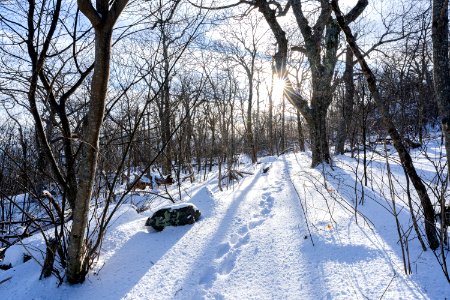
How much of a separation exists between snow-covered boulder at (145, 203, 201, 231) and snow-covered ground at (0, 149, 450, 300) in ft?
0.28

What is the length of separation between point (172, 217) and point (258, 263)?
1.24m

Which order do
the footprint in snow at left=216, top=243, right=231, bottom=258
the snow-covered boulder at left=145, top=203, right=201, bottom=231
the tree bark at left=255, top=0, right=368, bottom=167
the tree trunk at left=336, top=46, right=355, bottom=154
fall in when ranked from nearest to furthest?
1. the footprint in snow at left=216, top=243, right=231, bottom=258
2. the snow-covered boulder at left=145, top=203, right=201, bottom=231
3. the tree bark at left=255, top=0, right=368, bottom=167
4. the tree trunk at left=336, top=46, right=355, bottom=154

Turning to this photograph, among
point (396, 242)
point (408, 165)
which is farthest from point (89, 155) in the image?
point (396, 242)

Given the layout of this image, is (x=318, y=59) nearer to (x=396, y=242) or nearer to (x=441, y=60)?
(x=441, y=60)

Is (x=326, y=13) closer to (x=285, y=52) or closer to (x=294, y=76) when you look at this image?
(x=285, y=52)

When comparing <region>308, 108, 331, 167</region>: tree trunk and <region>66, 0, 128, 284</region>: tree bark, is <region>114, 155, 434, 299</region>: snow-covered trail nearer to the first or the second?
<region>66, 0, 128, 284</region>: tree bark

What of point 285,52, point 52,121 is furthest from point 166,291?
point 285,52

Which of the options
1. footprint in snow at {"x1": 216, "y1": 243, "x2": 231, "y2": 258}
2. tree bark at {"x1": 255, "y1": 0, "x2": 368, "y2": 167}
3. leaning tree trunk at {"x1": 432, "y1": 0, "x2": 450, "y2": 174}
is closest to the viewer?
leaning tree trunk at {"x1": 432, "y1": 0, "x2": 450, "y2": 174}

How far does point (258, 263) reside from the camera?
6.92 ft

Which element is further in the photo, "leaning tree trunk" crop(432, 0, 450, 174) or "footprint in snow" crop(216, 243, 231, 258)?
"footprint in snow" crop(216, 243, 231, 258)

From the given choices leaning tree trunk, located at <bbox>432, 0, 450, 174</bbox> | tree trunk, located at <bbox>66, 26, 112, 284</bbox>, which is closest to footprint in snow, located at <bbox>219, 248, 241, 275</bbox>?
tree trunk, located at <bbox>66, 26, 112, 284</bbox>

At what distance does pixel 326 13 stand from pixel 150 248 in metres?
5.38

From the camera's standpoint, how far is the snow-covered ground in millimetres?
1668

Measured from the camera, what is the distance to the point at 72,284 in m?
1.94
